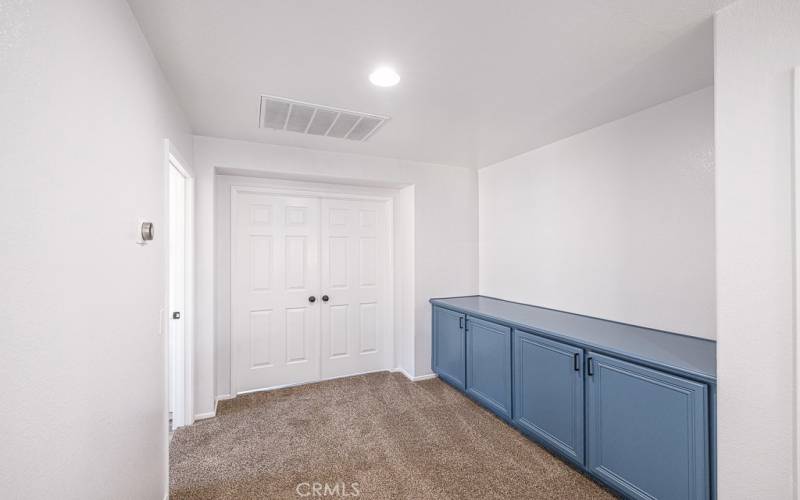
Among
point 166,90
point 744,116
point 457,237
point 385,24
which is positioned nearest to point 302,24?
point 385,24

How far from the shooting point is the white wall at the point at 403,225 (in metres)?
3.04

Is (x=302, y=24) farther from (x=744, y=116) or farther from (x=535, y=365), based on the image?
(x=535, y=365)

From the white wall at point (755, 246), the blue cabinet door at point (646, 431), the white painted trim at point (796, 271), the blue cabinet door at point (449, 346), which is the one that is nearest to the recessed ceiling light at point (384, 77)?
the white wall at point (755, 246)

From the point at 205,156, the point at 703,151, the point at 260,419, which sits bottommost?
the point at 260,419

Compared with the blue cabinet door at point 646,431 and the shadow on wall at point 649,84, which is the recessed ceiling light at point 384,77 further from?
the blue cabinet door at point 646,431

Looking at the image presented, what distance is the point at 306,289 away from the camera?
3.81m

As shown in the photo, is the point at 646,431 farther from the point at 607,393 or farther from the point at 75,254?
the point at 75,254

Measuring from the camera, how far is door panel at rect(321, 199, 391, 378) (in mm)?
3914

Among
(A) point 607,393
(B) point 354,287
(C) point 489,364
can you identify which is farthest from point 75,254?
(B) point 354,287

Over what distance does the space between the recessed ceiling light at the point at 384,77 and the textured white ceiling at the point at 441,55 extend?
0.16 feet

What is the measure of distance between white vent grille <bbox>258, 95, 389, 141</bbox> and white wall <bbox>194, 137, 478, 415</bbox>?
1.65ft

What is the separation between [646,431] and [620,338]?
1.82 feet

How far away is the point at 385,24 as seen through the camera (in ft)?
5.12

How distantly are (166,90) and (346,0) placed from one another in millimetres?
1307
